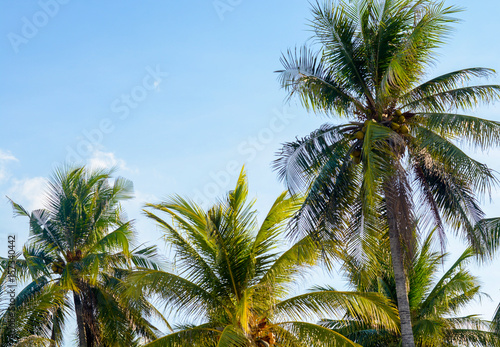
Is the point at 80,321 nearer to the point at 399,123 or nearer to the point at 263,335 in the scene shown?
the point at 263,335

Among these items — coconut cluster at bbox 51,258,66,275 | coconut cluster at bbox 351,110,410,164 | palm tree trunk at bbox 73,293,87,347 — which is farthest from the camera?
coconut cluster at bbox 51,258,66,275

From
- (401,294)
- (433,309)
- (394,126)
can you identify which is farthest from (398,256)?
(433,309)

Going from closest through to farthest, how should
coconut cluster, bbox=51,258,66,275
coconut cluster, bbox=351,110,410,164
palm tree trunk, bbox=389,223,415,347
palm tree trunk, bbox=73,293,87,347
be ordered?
palm tree trunk, bbox=389,223,415,347, coconut cluster, bbox=351,110,410,164, palm tree trunk, bbox=73,293,87,347, coconut cluster, bbox=51,258,66,275

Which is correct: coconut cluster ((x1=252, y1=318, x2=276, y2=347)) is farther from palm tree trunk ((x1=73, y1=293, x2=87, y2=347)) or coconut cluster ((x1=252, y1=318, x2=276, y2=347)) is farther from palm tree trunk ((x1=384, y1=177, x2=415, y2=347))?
palm tree trunk ((x1=73, y1=293, x2=87, y2=347))

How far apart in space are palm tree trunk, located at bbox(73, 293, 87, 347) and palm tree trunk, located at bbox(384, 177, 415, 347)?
338 inches

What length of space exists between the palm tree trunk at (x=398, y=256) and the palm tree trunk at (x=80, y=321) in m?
8.59

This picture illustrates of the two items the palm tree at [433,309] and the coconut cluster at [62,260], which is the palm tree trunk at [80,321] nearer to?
the coconut cluster at [62,260]

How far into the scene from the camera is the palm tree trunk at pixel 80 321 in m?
16.7

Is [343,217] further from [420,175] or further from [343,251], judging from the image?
[420,175]

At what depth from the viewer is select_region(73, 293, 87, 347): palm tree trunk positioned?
1670 cm

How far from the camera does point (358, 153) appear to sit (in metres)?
13.7

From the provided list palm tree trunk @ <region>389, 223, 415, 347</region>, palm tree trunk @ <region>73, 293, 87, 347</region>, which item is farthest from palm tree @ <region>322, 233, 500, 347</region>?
palm tree trunk @ <region>73, 293, 87, 347</region>

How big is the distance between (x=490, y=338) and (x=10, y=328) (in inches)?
568

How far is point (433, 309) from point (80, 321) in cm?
1115
